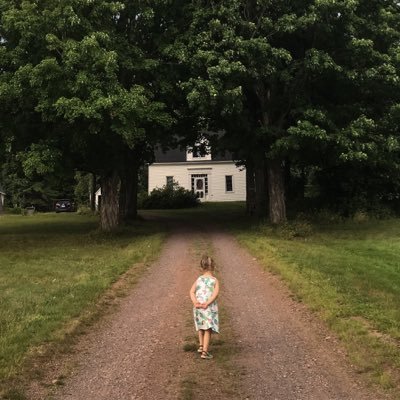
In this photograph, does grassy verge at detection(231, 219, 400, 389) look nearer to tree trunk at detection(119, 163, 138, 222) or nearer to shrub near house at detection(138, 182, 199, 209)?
tree trunk at detection(119, 163, 138, 222)

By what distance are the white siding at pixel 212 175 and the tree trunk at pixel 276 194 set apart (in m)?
34.7

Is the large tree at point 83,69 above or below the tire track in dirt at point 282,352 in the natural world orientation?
above

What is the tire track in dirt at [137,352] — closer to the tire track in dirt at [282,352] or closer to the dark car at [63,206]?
the tire track in dirt at [282,352]

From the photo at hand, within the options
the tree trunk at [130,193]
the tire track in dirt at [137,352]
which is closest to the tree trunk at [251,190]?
the tree trunk at [130,193]

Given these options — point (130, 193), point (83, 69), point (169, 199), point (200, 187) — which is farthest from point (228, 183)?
point (83, 69)

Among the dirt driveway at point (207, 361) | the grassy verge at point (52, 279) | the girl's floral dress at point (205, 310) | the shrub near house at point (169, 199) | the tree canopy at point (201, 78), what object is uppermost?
the tree canopy at point (201, 78)

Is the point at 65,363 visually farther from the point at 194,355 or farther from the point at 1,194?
the point at 1,194

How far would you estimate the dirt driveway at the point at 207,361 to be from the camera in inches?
237

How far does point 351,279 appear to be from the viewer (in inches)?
480

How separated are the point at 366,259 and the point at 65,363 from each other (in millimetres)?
10723

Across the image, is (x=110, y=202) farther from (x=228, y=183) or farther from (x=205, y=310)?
(x=228, y=183)

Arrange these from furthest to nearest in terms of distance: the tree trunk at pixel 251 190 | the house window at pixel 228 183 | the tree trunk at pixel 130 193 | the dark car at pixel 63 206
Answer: the dark car at pixel 63 206
the house window at pixel 228 183
the tree trunk at pixel 251 190
the tree trunk at pixel 130 193

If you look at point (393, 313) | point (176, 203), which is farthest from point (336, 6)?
point (176, 203)

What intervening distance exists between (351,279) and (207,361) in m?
5.99
